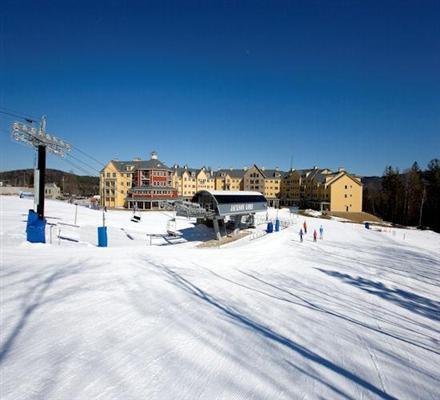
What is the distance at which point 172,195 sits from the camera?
2327 inches

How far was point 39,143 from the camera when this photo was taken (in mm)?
19594

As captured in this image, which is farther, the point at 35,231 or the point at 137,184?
the point at 137,184

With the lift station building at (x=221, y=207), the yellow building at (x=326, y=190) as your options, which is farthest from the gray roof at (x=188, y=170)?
the lift station building at (x=221, y=207)

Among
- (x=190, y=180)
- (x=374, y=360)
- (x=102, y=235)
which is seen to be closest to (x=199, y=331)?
(x=374, y=360)

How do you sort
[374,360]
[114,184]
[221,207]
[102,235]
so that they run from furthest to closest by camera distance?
[114,184]
[221,207]
[102,235]
[374,360]

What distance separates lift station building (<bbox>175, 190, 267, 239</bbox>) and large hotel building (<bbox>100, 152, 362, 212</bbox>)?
953 inches

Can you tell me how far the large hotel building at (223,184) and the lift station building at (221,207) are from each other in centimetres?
2422

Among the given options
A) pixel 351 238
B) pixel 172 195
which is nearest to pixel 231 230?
pixel 351 238

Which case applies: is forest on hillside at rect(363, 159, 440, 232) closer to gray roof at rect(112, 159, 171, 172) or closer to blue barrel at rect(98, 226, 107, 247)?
gray roof at rect(112, 159, 171, 172)

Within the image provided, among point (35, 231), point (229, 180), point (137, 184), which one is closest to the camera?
point (35, 231)

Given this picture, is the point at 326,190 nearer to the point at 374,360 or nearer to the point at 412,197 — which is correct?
the point at 412,197

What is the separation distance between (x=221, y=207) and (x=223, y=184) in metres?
54.6

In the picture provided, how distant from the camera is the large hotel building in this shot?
57688mm

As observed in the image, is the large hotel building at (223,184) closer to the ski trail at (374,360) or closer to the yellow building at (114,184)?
the yellow building at (114,184)
